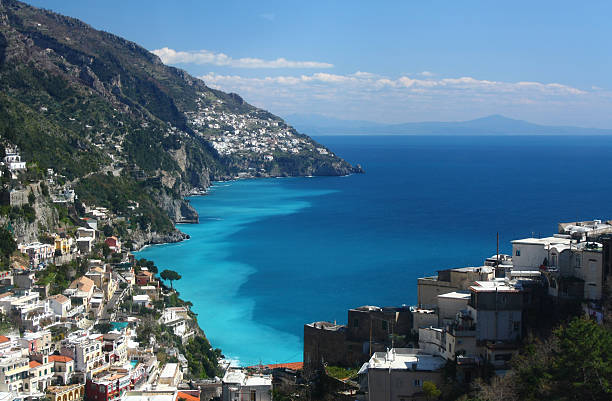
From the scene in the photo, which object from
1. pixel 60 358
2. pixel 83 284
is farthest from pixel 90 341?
pixel 83 284

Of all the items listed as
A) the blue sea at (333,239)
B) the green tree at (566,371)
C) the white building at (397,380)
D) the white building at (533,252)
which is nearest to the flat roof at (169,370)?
the blue sea at (333,239)

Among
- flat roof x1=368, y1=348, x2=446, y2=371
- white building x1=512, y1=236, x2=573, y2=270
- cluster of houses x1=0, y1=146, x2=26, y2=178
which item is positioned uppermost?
cluster of houses x1=0, y1=146, x2=26, y2=178

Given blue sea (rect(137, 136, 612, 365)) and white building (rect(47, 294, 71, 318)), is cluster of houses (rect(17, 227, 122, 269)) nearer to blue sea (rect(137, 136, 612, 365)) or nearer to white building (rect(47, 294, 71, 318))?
white building (rect(47, 294, 71, 318))

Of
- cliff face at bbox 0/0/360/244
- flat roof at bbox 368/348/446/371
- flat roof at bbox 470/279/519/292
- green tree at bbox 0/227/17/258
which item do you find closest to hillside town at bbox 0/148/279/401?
green tree at bbox 0/227/17/258

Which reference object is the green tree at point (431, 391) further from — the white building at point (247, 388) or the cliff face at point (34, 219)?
the cliff face at point (34, 219)

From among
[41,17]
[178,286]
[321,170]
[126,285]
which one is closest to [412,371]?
[126,285]

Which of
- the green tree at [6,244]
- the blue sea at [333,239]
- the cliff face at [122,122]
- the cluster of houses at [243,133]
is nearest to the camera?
the green tree at [6,244]

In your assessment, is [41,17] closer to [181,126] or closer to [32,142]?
[181,126]

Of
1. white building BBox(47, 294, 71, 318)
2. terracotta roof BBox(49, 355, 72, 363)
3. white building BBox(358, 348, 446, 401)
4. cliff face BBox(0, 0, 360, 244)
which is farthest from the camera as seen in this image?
cliff face BBox(0, 0, 360, 244)
